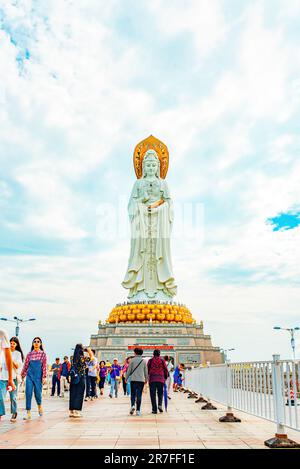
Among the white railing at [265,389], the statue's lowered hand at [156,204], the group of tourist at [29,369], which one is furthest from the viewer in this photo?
the statue's lowered hand at [156,204]

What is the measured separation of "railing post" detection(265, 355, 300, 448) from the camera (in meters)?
5.54

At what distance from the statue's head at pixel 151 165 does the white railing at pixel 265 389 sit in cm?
2488

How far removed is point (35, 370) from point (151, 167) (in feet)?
84.1

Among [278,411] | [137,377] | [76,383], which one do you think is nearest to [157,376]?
[137,377]

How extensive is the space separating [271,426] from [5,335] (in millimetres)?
4756

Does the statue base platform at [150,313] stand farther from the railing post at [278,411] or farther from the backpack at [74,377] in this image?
the railing post at [278,411]

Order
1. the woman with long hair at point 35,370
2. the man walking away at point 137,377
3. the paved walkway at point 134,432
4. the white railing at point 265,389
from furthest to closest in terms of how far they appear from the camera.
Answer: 1. the man walking away at point 137,377
2. the woman with long hair at point 35,370
3. the paved walkway at point 134,432
4. the white railing at point 265,389

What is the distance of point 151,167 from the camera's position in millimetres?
33594

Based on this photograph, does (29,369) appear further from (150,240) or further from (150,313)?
(150,240)

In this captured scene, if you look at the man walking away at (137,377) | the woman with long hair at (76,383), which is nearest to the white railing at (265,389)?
the man walking away at (137,377)

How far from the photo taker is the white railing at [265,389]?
5449 millimetres

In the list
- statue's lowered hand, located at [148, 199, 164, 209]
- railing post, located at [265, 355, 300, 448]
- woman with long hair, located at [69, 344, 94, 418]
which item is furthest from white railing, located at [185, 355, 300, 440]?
statue's lowered hand, located at [148, 199, 164, 209]

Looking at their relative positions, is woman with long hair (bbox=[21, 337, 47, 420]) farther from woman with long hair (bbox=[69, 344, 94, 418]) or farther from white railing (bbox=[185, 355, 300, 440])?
white railing (bbox=[185, 355, 300, 440])

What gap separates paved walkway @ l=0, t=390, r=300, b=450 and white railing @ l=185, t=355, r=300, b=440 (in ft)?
1.14
